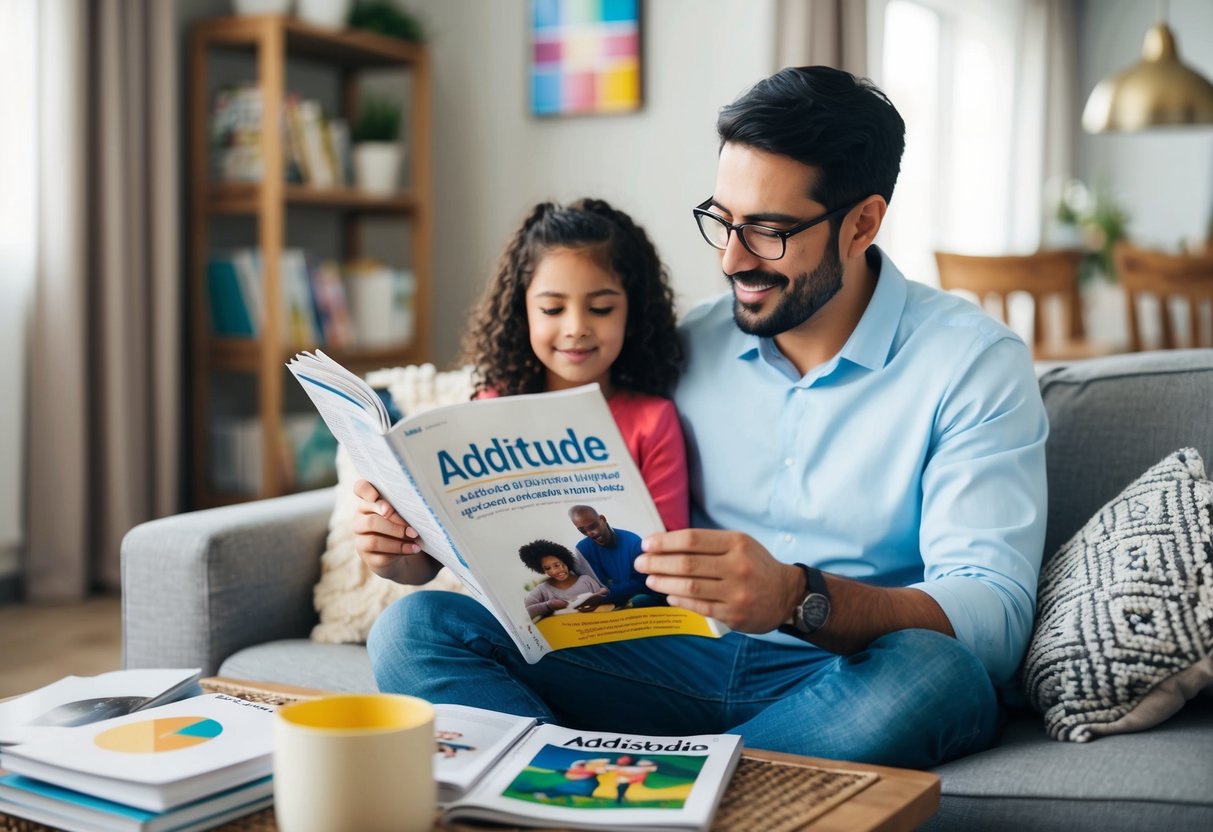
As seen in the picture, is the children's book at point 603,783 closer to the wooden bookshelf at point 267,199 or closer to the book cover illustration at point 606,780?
the book cover illustration at point 606,780

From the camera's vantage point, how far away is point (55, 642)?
2947mm

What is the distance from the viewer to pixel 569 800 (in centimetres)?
98

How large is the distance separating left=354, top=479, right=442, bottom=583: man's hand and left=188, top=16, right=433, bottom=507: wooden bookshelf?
2.20m

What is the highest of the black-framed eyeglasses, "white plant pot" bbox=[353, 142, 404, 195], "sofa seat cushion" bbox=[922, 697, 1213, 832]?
"white plant pot" bbox=[353, 142, 404, 195]

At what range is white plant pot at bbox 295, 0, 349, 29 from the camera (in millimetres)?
3559

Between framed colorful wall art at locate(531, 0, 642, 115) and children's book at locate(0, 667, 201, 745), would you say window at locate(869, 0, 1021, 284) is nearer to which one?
framed colorful wall art at locate(531, 0, 642, 115)

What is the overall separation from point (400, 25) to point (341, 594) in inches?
97.2

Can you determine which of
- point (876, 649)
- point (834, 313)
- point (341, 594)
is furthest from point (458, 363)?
point (876, 649)

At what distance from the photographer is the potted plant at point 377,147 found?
3.76 meters

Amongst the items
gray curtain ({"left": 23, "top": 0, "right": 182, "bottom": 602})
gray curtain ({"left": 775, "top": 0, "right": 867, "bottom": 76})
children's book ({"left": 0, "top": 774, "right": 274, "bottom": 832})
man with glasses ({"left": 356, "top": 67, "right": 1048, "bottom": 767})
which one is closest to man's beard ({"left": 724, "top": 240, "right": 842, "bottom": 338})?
man with glasses ({"left": 356, "top": 67, "right": 1048, "bottom": 767})

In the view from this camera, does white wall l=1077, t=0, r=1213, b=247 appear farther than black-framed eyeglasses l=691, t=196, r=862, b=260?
Yes

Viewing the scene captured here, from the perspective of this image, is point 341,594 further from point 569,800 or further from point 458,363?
point 569,800

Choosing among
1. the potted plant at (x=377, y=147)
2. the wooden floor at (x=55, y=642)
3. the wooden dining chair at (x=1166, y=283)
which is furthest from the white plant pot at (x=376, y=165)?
the wooden dining chair at (x=1166, y=283)

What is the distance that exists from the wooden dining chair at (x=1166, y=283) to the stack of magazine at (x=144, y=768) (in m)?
3.04
